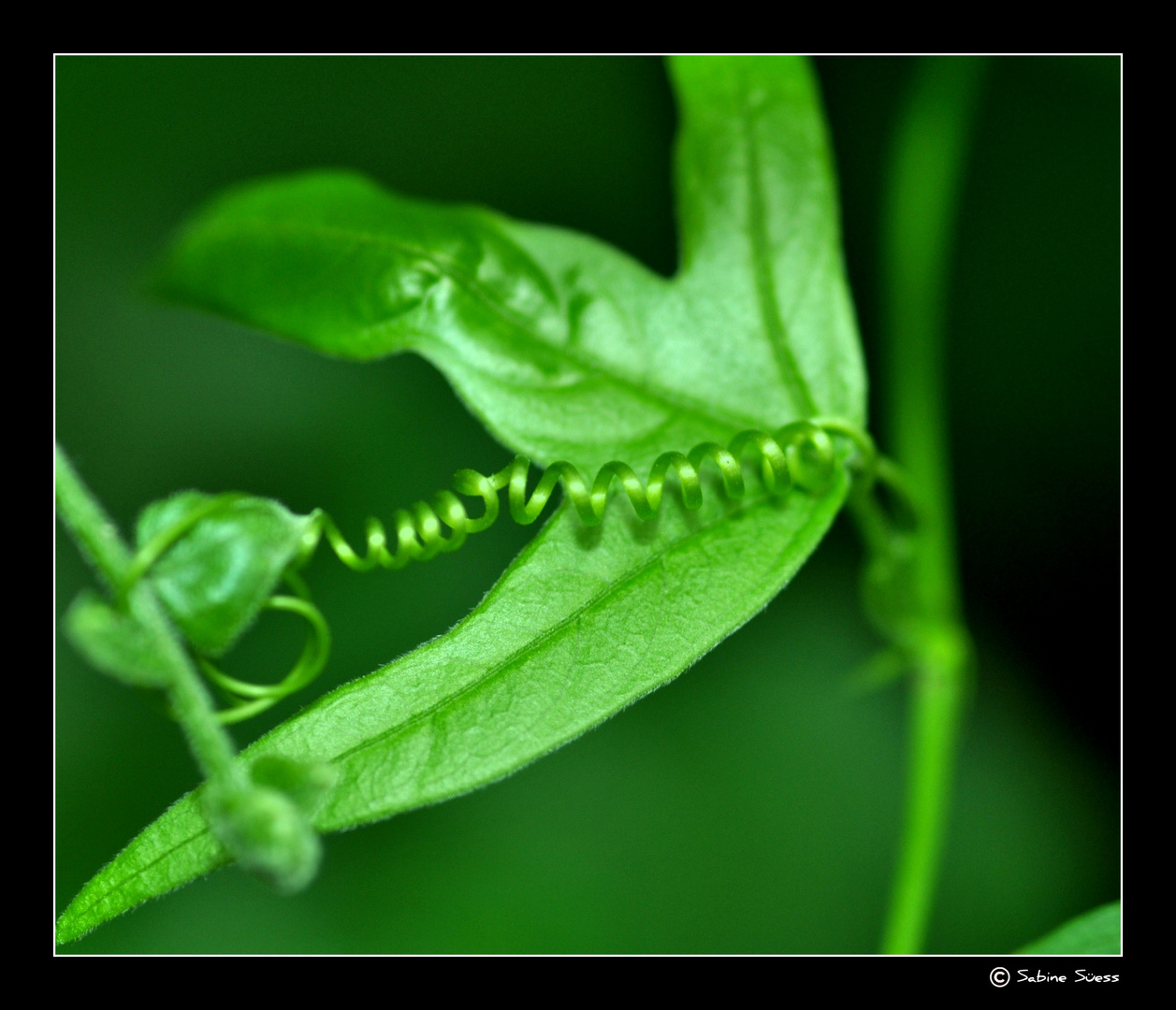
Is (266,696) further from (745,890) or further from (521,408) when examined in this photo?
(745,890)

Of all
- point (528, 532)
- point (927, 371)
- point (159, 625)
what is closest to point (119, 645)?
point (159, 625)

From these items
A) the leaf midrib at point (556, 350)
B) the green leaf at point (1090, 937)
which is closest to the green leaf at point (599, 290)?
the leaf midrib at point (556, 350)

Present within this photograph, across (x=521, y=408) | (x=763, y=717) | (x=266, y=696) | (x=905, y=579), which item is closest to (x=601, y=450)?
(x=521, y=408)

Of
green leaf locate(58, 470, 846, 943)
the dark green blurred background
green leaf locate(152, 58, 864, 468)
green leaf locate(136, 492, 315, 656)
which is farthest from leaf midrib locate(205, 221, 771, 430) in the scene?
the dark green blurred background

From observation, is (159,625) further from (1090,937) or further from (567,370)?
(1090,937)

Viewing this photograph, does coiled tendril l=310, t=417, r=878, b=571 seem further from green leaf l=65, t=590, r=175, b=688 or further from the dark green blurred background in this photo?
the dark green blurred background
